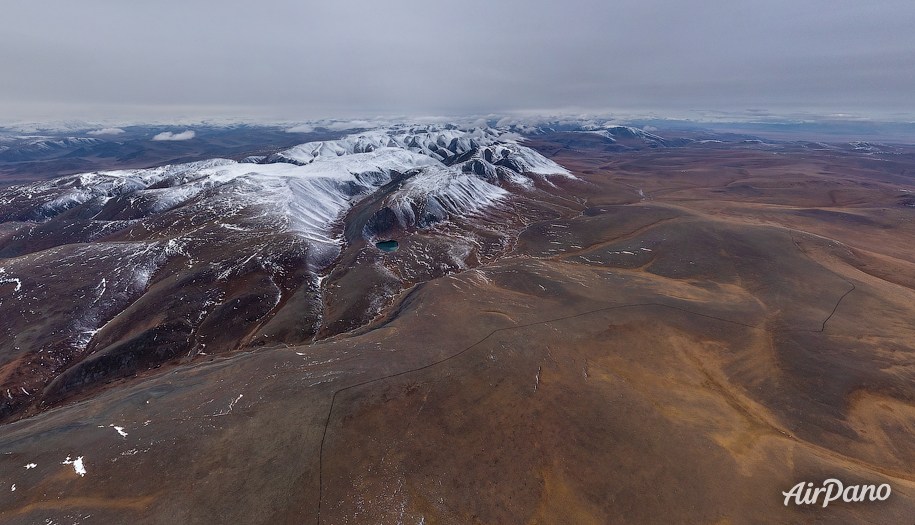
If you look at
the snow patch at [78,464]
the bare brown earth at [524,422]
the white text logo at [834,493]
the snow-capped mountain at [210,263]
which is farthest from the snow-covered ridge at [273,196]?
the white text logo at [834,493]

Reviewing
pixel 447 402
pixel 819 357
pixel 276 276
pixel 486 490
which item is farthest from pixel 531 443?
pixel 276 276

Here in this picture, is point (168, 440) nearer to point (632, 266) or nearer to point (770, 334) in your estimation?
point (770, 334)

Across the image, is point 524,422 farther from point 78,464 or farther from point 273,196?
point 273,196

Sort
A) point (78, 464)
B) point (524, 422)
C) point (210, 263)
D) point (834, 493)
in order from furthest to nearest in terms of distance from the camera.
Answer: point (210, 263)
point (524, 422)
point (78, 464)
point (834, 493)

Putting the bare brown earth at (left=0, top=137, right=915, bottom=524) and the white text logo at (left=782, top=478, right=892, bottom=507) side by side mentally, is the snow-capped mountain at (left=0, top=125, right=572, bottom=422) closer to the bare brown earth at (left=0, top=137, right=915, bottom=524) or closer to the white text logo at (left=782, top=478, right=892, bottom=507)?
the bare brown earth at (left=0, top=137, right=915, bottom=524)

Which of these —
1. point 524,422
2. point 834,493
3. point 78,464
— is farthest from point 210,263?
point 834,493

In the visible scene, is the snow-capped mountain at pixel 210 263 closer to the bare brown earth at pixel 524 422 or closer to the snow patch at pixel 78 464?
the bare brown earth at pixel 524 422

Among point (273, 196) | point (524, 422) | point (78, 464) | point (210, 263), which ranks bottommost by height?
point (78, 464)

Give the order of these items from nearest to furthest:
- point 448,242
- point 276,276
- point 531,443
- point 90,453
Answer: point 90,453 < point 531,443 < point 276,276 < point 448,242
